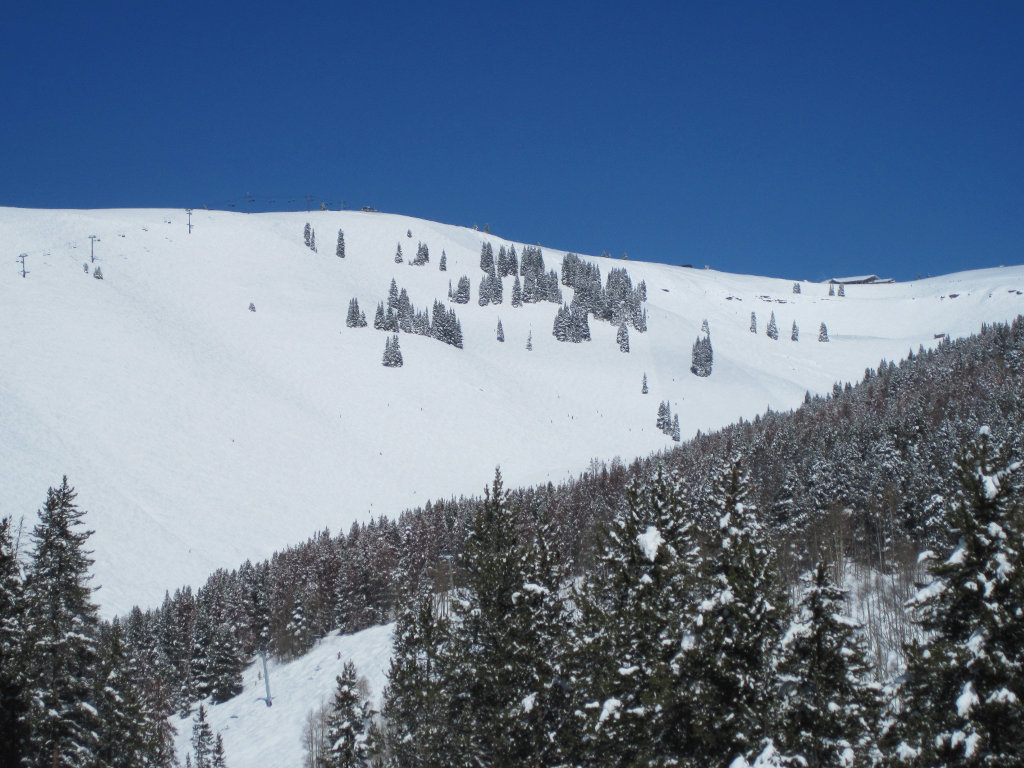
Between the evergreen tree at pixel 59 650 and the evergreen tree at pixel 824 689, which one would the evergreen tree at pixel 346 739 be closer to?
the evergreen tree at pixel 59 650

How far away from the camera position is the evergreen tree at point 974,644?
11.6 m

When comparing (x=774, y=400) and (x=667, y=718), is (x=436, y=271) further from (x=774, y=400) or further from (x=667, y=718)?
(x=667, y=718)

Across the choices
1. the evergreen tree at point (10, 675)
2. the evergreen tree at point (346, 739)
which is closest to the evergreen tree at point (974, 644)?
the evergreen tree at point (10, 675)

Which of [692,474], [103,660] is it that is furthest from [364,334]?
[103,660]

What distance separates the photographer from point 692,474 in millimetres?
77938

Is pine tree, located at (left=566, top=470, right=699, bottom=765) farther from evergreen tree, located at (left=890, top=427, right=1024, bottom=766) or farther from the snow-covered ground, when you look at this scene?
the snow-covered ground

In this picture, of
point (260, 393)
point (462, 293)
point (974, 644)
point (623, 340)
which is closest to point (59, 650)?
point (974, 644)

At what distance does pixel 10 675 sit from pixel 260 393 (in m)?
103

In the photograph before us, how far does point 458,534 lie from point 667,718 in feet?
208

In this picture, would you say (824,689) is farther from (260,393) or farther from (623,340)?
(623,340)

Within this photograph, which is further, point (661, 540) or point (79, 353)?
point (79, 353)

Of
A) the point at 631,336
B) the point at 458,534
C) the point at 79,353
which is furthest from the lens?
the point at 631,336

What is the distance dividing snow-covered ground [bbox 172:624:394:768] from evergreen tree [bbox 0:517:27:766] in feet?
107

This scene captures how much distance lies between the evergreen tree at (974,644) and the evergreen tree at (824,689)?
2.75 ft
